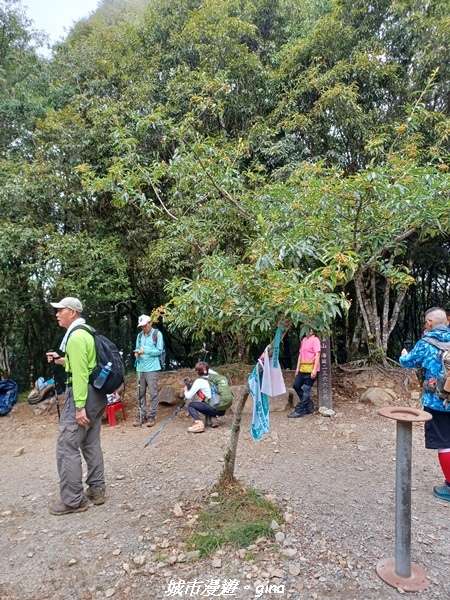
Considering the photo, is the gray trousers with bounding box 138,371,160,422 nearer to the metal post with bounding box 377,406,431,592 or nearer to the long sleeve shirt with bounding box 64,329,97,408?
the long sleeve shirt with bounding box 64,329,97,408

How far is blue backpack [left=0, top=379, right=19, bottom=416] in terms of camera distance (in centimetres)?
→ 707

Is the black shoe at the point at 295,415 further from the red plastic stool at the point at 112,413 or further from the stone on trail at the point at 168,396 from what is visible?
the red plastic stool at the point at 112,413

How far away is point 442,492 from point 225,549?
1912 mm

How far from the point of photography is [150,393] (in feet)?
18.9

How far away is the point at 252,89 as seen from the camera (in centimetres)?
773

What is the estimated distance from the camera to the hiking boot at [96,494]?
330cm

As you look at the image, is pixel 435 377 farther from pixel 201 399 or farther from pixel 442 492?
pixel 201 399

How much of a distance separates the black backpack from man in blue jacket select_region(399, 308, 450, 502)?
2299 millimetres

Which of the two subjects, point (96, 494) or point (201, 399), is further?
point (201, 399)

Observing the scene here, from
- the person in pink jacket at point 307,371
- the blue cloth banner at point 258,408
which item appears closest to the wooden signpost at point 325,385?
the person in pink jacket at point 307,371

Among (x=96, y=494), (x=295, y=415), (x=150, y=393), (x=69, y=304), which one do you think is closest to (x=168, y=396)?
(x=150, y=393)

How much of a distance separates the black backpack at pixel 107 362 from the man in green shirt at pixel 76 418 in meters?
0.04

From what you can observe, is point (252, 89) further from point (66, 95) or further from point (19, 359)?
point (19, 359)

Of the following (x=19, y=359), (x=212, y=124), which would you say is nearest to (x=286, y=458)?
(x=212, y=124)
